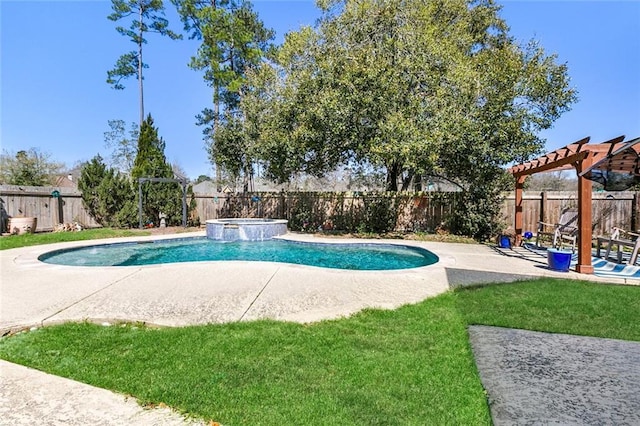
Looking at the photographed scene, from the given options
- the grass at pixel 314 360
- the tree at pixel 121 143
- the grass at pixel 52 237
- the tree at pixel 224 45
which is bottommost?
the grass at pixel 314 360

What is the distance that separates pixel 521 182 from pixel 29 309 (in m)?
12.0

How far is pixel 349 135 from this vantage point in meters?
11.5

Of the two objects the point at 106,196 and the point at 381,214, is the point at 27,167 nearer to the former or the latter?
the point at 106,196

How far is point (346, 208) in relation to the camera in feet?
50.0

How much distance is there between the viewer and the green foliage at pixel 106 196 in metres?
14.6

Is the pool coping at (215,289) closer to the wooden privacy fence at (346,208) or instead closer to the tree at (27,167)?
the wooden privacy fence at (346,208)

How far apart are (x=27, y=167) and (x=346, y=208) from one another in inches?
765

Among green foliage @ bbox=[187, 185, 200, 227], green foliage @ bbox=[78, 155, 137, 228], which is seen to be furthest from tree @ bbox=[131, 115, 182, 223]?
green foliage @ bbox=[78, 155, 137, 228]

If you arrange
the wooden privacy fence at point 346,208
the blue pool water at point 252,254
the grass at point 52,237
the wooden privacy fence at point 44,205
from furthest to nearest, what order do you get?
the wooden privacy fence at point 44,205 → the wooden privacy fence at point 346,208 → the grass at point 52,237 → the blue pool water at point 252,254

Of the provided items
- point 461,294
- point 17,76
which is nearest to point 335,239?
point 461,294

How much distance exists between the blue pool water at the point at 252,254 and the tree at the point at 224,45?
24.1 ft

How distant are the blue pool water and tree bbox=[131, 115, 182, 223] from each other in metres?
3.97

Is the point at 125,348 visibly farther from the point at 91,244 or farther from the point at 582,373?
the point at 91,244

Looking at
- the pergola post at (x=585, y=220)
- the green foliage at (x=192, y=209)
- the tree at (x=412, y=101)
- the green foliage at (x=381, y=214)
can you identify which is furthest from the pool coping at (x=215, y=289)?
the green foliage at (x=192, y=209)
